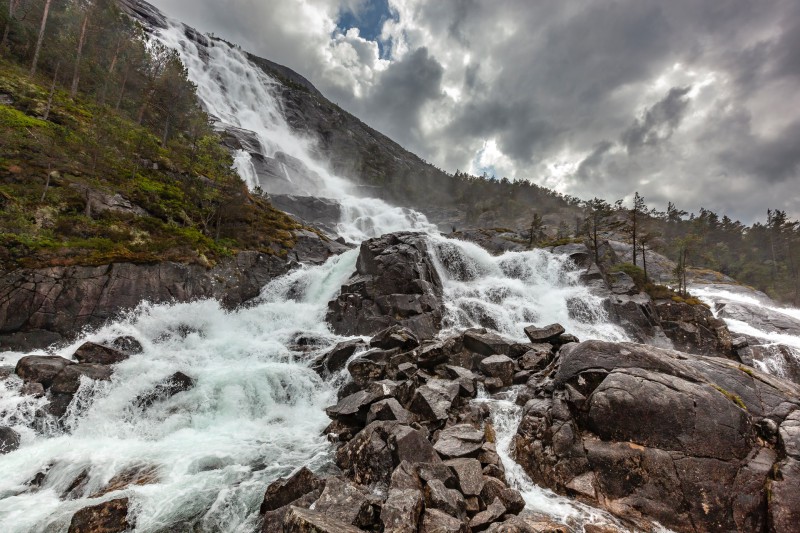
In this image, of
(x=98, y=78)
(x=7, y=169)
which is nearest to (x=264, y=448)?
(x=7, y=169)

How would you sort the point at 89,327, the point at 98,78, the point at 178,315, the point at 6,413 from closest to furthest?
1. the point at 6,413
2. the point at 89,327
3. the point at 178,315
4. the point at 98,78

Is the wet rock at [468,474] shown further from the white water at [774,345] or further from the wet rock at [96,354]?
the white water at [774,345]

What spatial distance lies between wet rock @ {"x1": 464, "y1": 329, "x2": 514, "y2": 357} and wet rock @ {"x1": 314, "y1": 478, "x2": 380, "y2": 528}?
1159cm

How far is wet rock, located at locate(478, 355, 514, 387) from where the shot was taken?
14531 millimetres

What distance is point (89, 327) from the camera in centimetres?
1717

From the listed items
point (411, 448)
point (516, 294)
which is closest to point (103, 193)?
point (411, 448)

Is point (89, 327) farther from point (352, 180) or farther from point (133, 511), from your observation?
point (352, 180)

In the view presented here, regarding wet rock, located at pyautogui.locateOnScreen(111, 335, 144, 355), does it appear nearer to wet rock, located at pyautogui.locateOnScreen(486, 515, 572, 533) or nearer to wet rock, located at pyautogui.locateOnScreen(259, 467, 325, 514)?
wet rock, located at pyautogui.locateOnScreen(259, 467, 325, 514)

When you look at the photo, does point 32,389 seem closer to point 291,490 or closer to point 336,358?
point 291,490

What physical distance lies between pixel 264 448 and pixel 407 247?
20.1 m

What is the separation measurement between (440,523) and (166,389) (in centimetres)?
1334

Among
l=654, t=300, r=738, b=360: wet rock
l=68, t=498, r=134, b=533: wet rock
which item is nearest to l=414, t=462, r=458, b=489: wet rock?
l=68, t=498, r=134, b=533: wet rock

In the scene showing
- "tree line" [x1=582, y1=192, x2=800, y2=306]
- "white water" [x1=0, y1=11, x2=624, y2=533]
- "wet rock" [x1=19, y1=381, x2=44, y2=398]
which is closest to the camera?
"white water" [x1=0, y1=11, x2=624, y2=533]

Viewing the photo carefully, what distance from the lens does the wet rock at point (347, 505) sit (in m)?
6.52
